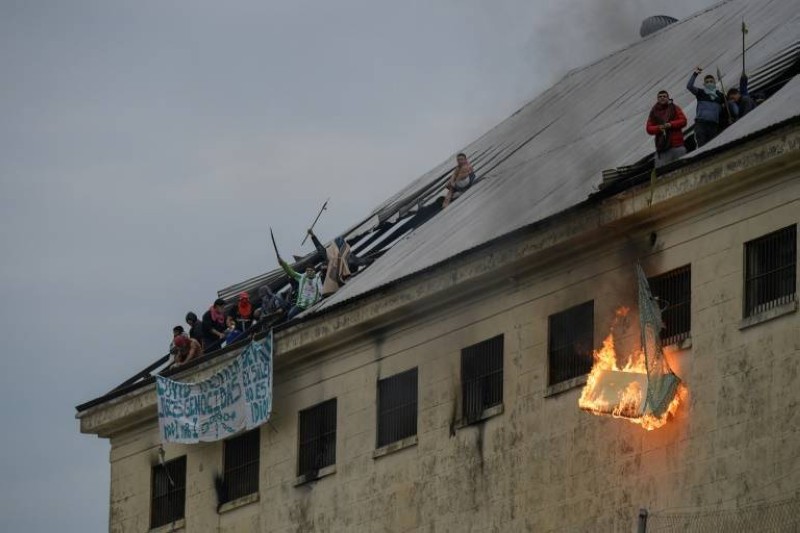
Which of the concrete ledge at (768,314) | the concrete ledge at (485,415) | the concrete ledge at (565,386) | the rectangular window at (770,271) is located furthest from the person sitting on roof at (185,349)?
the concrete ledge at (768,314)

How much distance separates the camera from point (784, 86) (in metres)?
47.6

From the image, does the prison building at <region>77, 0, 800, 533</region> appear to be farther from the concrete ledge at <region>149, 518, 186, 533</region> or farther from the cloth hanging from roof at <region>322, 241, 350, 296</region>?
the cloth hanging from roof at <region>322, 241, 350, 296</region>

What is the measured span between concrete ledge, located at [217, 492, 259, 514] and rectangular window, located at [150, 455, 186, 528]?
75.3 inches

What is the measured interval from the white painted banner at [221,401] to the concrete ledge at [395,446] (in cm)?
355

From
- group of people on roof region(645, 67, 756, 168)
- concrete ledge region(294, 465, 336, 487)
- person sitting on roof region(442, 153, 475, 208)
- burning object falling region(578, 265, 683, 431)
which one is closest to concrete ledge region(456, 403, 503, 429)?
burning object falling region(578, 265, 683, 431)

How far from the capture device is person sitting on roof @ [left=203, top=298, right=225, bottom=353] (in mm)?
58344

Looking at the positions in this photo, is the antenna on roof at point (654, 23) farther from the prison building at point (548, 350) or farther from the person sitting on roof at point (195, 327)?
the person sitting on roof at point (195, 327)

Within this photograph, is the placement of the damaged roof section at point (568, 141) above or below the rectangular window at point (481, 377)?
above

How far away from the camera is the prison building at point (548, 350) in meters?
43.3

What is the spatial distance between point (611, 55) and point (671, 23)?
1846 millimetres

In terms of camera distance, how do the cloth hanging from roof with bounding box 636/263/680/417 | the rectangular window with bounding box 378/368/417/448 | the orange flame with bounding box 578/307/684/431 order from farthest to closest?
the rectangular window with bounding box 378/368/417/448 → the orange flame with bounding box 578/307/684/431 → the cloth hanging from roof with bounding box 636/263/680/417

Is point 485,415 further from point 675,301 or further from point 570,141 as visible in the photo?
point 570,141

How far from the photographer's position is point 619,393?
1778 inches

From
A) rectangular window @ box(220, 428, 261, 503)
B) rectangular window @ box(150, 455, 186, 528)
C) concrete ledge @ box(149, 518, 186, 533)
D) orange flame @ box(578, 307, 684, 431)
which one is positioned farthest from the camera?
rectangular window @ box(150, 455, 186, 528)
